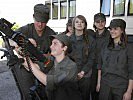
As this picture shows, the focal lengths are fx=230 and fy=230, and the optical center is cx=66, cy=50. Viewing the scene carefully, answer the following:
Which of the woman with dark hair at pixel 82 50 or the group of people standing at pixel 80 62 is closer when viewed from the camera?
the group of people standing at pixel 80 62

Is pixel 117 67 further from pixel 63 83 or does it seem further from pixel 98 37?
pixel 63 83

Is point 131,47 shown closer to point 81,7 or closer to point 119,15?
point 119,15

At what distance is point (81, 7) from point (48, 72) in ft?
22.9

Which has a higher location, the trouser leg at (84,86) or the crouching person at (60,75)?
the crouching person at (60,75)

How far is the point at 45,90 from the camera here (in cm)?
261

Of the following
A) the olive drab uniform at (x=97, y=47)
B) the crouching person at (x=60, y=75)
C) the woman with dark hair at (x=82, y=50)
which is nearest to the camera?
the crouching person at (x=60, y=75)

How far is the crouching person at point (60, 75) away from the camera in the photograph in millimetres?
2494

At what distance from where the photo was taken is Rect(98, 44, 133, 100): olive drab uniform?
322cm

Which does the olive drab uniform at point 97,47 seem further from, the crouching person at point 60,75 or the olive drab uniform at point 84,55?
the crouching person at point 60,75

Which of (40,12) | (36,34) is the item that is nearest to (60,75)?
(40,12)

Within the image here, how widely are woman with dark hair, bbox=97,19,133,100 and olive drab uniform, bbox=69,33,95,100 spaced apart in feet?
1.20

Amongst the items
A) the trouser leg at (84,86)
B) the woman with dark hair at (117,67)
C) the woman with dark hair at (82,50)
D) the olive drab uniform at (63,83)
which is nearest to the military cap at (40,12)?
the olive drab uniform at (63,83)

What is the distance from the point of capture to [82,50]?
3.74 m

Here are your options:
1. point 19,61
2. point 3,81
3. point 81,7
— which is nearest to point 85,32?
point 19,61
